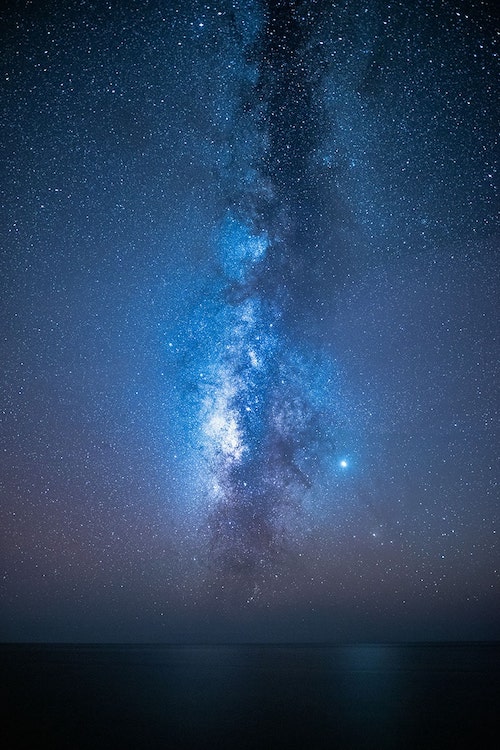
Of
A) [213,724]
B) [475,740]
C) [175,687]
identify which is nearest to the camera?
[475,740]

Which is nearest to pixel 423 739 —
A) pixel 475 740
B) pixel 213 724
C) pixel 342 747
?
pixel 475 740

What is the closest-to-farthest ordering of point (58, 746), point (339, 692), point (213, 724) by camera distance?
point (58, 746) < point (213, 724) < point (339, 692)

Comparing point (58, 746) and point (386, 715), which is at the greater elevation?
point (386, 715)

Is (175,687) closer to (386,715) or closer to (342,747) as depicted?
(386,715)

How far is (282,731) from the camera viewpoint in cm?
1174

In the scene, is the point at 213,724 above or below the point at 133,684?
below

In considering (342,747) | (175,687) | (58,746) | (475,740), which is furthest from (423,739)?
(175,687)

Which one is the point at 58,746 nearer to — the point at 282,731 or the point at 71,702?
the point at 282,731

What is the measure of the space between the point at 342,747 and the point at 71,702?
10856 millimetres

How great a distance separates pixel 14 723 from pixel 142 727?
10.9 feet

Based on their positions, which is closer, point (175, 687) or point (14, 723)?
point (14, 723)

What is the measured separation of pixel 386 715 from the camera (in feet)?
47.0

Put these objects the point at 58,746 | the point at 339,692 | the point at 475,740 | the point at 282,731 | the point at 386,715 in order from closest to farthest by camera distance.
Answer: the point at 58,746, the point at 475,740, the point at 282,731, the point at 386,715, the point at 339,692

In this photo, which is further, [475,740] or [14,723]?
[14,723]
